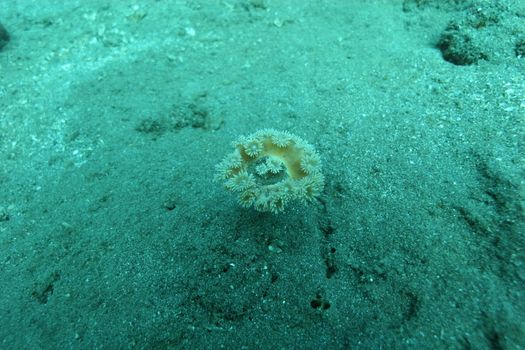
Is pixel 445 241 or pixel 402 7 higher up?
pixel 402 7

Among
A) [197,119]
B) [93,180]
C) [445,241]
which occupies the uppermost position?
[445,241]

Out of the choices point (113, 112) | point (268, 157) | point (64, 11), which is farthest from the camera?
point (64, 11)

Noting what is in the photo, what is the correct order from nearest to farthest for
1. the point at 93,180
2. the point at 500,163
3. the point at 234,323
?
the point at 234,323 < the point at 500,163 < the point at 93,180

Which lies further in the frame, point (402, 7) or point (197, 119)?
point (402, 7)

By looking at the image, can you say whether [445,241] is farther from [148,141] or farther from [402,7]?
[402,7]

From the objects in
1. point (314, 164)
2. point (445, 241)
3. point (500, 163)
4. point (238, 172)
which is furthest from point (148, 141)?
point (500, 163)

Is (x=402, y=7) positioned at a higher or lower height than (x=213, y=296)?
higher

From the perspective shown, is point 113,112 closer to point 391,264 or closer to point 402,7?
point 391,264

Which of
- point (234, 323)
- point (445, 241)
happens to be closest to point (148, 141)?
point (234, 323)

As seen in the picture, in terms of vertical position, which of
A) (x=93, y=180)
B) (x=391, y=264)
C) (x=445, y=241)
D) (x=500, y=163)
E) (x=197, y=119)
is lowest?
(x=93, y=180)
